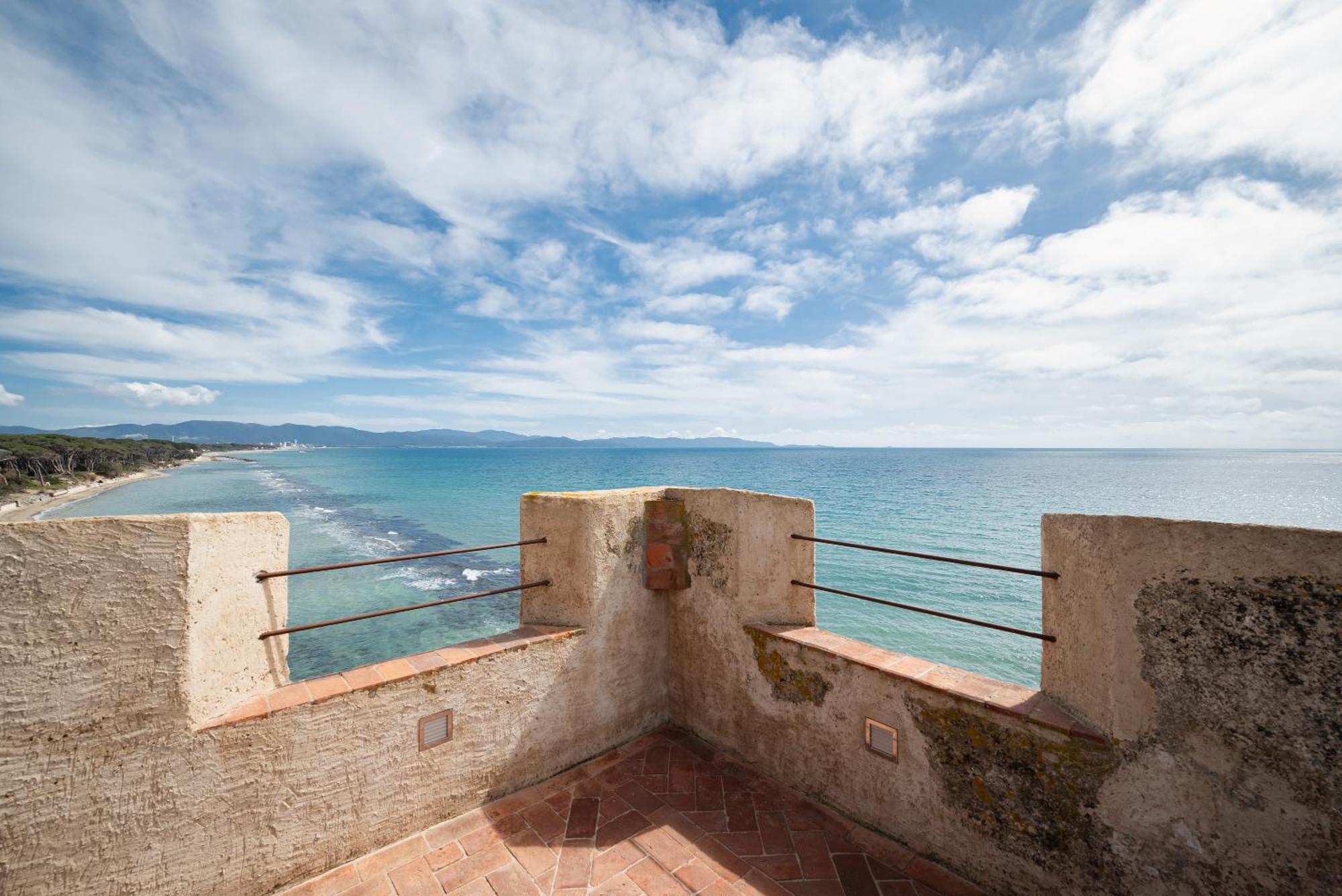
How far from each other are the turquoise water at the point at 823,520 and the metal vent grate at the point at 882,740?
1052 cm

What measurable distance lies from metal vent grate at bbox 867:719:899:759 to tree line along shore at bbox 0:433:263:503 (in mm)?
62541

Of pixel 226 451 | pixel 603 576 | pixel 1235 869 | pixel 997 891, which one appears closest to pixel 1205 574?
pixel 1235 869

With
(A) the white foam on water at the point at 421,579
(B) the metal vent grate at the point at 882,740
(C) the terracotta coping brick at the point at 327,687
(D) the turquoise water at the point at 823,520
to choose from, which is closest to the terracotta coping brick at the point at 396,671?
(C) the terracotta coping brick at the point at 327,687

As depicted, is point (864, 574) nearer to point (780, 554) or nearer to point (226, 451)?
point (780, 554)

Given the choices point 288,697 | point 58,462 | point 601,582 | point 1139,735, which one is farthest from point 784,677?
point 58,462

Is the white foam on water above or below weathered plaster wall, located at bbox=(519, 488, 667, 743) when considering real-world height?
below

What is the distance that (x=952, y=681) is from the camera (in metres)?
3.06

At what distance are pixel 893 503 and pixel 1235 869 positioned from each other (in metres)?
42.2

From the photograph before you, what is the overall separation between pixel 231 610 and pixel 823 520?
31910 millimetres

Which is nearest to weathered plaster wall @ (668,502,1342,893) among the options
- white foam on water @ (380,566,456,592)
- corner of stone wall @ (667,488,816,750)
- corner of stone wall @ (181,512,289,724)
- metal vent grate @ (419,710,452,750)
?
corner of stone wall @ (667,488,816,750)

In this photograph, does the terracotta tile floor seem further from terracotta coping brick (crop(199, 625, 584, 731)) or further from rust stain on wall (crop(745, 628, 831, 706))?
terracotta coping brick (crop(199, 625, 584, 731))

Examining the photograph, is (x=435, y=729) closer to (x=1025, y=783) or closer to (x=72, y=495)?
(x=1025, y=783)

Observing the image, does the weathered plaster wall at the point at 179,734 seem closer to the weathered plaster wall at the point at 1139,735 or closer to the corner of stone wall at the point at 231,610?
A: the corner of stone wall at the point at 231,610

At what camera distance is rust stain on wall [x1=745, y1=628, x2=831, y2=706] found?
3494 mm
